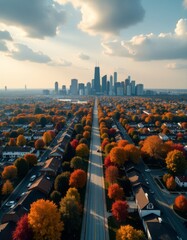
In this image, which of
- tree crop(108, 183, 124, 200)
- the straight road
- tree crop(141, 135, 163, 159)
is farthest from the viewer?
tree crop(141, 135, 163, 159)

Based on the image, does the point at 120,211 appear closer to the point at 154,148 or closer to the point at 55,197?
the point at 55,197

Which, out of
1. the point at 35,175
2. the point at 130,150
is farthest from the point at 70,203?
the point at 130,150

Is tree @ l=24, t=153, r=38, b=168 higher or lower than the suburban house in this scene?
higher

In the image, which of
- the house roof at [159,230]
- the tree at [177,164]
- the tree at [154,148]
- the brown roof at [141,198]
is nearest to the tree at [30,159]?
the brown roof at [141,198]

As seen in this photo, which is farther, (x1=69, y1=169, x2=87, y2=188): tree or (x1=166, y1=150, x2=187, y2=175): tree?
(x1=166, y1=150, x2=187, y2=175): tree

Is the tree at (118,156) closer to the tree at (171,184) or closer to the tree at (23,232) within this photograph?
the tree at (171,184)

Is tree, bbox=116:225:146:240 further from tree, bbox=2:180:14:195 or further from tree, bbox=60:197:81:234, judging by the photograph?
tree, bbox=2:180:14:195

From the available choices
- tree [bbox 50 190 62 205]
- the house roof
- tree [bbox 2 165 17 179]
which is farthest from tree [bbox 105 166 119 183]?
tree [bbox 2 165 17 179]

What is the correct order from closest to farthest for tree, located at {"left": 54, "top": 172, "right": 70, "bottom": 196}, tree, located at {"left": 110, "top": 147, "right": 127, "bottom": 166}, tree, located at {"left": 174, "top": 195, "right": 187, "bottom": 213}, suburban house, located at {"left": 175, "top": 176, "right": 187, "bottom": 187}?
tree, located at {"left": 174, "top": 195, "right": 187, "bottom": 213} → tree, located at {"left": 54, "top": 172, "right": 70, "bottom": 196} → suburban house, located at {"left": 175, "top": 176, "right": 187, "bottom": 187} → tree, located at {"left": 110, "top": 147, "right": 127, "bottom": 166}
